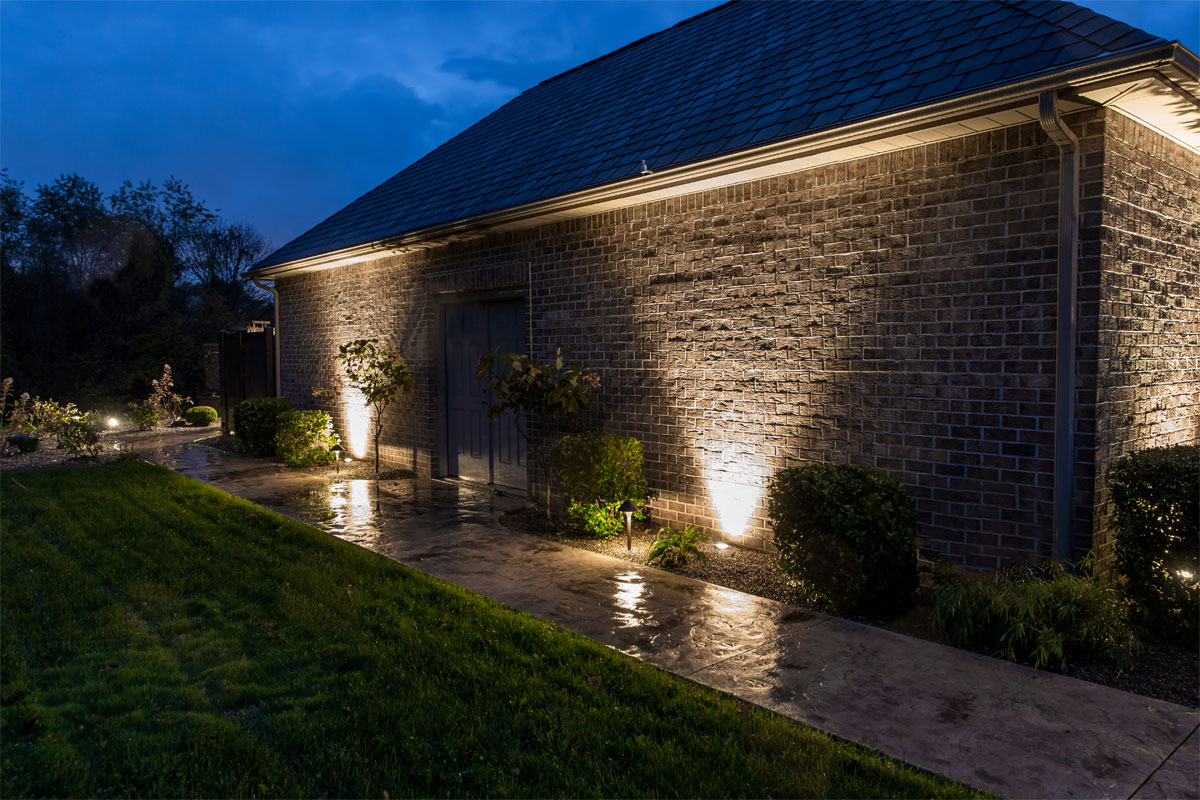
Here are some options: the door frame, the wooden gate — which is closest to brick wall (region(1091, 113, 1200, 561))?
the door frame

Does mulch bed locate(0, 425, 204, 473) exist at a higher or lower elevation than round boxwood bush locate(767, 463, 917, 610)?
lower

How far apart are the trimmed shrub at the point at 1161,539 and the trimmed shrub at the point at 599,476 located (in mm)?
3745

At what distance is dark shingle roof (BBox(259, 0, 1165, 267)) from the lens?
4.92m

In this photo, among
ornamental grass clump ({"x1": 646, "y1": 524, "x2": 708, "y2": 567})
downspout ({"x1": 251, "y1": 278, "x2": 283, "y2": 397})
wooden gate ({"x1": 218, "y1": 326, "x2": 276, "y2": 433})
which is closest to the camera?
ornamental grass clump ({"x1": 646, "y1": 524, "x2": 708, "y2": 567})

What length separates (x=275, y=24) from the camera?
8156 millimetres

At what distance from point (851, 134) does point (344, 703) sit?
183 inches

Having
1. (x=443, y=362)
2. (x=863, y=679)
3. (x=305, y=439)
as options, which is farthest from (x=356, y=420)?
(x=863, y=679)

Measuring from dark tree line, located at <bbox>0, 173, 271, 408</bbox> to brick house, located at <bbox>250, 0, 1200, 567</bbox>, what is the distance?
21.0 m

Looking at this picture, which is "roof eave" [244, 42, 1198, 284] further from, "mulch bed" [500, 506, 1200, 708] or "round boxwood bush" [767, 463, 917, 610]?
"mulch bed" [500, 506, 1200, 708]

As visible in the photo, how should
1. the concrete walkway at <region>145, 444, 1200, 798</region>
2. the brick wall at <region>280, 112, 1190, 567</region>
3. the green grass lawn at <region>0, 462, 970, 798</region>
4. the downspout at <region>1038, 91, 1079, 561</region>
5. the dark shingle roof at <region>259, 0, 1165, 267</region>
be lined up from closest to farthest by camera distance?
1. the green grass lawn at <region>0, 462, 970, 798</region>
2. the concrete walkway at <region>145, 444, 1200, 798</region>
3. the downspout at <region>1038, 91, 1079, 561</region>
4. the brick wall at <region>280, 112, 1190, 567</region>
5. the dark shingle roof at <region>259, 0, 1165, 267</region>

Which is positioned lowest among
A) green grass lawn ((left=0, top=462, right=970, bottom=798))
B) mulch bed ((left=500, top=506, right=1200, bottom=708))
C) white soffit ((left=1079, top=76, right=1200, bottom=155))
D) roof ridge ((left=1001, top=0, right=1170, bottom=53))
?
mulch bed ((left=500, top=506, right=1200, bottom=708))

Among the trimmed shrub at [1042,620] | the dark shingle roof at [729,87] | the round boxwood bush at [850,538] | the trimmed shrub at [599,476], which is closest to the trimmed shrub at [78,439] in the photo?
the dark shingle roof at [729,87]

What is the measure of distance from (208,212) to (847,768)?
3446 centimetres

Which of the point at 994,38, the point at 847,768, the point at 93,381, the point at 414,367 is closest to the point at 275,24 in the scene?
the point at 414,367
